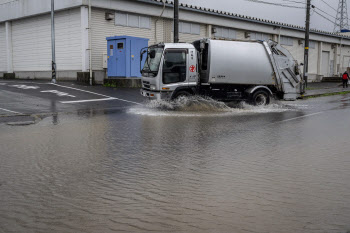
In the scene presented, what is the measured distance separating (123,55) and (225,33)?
13.5 metres

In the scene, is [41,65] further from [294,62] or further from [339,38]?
[339,38]

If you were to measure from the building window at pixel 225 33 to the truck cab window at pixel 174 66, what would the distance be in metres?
17.4

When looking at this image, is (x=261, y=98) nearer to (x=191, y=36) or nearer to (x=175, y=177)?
(x=175, y=177)

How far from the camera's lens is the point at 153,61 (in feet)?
53.2

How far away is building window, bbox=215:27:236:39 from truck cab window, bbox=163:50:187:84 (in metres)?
17.4

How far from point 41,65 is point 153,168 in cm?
2405

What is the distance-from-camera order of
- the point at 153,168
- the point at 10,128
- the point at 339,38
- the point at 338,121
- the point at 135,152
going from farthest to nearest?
the point at 339,38 < the point at 338,121 < the point at 10,128 < the point at 135,152 < the point at 153,168

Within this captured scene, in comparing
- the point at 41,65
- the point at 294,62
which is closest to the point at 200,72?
the point at 294,62

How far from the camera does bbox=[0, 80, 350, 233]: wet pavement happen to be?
3922mm

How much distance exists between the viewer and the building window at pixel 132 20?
25.4 meters

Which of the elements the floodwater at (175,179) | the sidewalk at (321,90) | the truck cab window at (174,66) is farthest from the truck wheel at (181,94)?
the sidewalk at (321,90)

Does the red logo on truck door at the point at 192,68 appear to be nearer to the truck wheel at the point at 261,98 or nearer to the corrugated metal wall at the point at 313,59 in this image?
the truck wheel at the point at 261,98

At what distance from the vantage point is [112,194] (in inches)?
186

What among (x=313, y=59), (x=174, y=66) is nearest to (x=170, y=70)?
(x=174, y=66)
